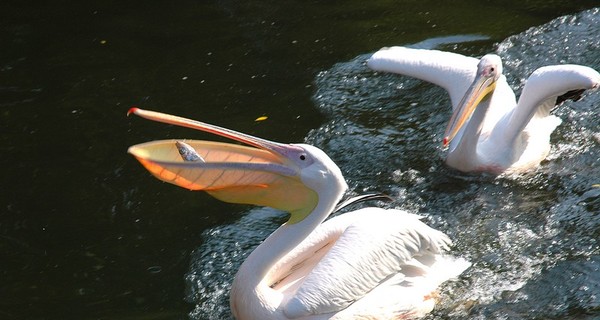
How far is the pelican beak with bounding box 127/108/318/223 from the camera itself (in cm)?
393

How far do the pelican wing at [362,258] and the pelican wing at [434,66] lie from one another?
5.45 feet

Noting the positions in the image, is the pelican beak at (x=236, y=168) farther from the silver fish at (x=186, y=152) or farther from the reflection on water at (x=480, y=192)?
the reflection on water at (x=480, y=192)

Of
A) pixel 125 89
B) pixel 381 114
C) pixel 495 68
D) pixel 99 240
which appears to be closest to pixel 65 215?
pixel 99 240

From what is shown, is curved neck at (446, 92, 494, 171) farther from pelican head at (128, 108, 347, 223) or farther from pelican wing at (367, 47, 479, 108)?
pelican head at (128, 108, 347, 223)

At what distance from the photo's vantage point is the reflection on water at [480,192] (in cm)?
455

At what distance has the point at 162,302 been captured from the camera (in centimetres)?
463

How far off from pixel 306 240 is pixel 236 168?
0.63 m

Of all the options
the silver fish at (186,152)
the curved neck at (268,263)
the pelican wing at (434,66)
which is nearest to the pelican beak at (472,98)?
the pelican wing at (434,66)

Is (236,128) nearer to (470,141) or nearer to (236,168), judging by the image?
(470,141)

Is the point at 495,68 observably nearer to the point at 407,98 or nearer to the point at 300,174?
the point at 407,98

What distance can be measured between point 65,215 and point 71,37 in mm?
2765

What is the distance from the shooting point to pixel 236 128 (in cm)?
626

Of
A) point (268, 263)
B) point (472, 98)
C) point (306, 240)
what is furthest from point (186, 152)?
point (472, 98)

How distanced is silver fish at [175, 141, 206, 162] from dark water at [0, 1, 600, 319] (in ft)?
3.02
